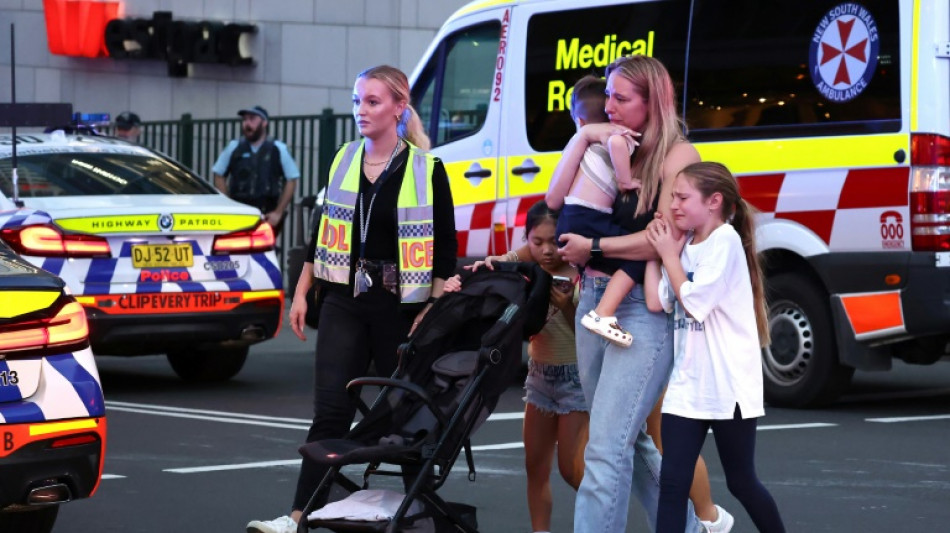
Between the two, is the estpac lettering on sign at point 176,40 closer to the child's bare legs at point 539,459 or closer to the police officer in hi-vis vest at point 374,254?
the police officer in hi-vis vest at point 374,254

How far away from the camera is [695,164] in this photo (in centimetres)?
576

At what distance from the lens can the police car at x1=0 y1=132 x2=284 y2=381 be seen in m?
10.6

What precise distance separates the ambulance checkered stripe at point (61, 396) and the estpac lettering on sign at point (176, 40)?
16730mm

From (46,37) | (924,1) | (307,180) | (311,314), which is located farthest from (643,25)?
(46,37)

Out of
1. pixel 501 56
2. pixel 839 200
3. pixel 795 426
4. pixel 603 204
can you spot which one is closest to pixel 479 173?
pixel 501 56

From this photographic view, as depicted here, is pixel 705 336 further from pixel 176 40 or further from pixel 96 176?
pixel 176 40

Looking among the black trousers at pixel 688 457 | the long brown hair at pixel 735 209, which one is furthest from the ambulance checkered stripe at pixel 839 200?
the black trousers at pixel 688 457

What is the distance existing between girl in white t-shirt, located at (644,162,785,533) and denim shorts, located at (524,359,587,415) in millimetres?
861

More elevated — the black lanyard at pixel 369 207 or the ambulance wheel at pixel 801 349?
→ the black lanyard at pixel 369 207

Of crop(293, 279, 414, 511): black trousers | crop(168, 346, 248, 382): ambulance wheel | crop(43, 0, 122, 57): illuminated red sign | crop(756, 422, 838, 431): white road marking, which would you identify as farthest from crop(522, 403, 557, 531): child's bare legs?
crop(43, 0, 122, 57): illuminated red sign

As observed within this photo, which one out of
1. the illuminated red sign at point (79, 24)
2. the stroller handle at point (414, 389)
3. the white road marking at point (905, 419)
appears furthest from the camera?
the illuminated red sign at point (79, 24)

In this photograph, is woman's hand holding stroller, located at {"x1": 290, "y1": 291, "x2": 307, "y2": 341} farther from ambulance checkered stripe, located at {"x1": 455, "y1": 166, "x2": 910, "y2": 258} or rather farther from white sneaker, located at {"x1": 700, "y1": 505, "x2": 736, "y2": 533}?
ambulance checkered stripe, located at {"x1": 455, "y1": 166, "x2": 910, "y2": 258}

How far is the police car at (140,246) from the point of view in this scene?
1059 centimetres

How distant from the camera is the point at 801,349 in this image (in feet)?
34.8
